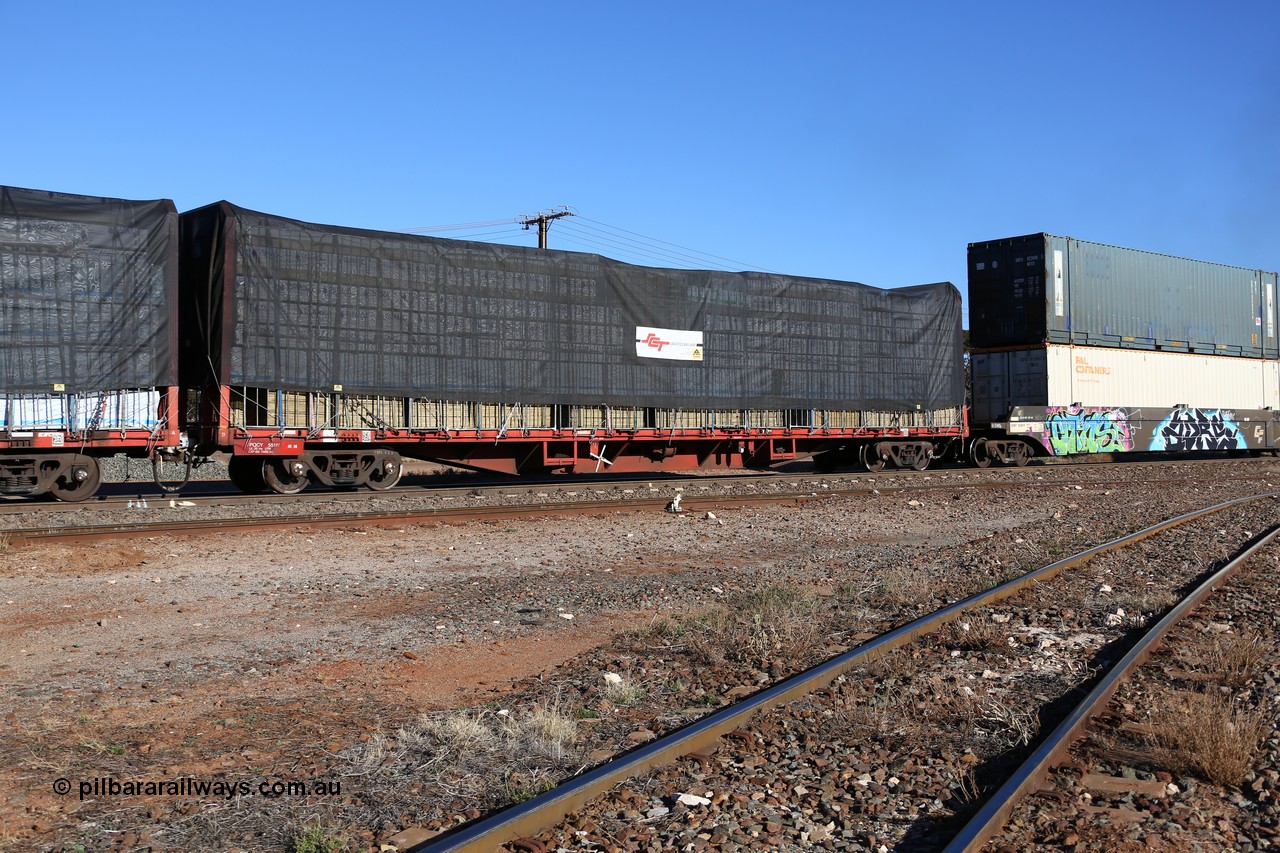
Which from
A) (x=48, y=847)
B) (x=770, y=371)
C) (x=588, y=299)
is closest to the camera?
(x=48, y=847)

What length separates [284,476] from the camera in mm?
15539

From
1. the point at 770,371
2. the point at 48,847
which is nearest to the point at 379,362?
the point at 770,371

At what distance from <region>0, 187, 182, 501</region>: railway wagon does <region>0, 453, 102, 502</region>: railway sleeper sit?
2 cm

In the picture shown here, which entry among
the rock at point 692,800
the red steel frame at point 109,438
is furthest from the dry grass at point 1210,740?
the red steel frame at point 109,438

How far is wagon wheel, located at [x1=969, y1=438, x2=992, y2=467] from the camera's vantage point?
24359mm

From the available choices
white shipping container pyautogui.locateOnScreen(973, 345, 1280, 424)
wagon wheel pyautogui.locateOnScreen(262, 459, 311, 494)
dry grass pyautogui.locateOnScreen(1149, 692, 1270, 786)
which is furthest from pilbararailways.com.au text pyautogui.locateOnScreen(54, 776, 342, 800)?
white shipping container pyautogui.locateOnScreen(973, 345, 1280, 424)

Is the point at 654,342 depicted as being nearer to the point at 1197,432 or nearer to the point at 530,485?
the point at 530,485

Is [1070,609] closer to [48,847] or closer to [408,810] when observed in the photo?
[408,810]

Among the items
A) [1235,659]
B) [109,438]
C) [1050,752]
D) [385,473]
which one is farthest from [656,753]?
[385,473]

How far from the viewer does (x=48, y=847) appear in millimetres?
3246

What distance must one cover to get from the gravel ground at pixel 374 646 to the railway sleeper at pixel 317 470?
12.8 feet

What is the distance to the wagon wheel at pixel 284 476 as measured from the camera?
15.3m

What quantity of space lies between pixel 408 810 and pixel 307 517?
9564mm

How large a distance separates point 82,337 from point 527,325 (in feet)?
22.5
